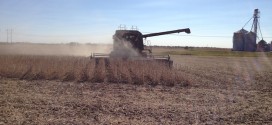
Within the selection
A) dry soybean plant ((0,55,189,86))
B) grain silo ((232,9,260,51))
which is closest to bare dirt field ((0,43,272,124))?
dry soybean plant ((0,55,189,86))

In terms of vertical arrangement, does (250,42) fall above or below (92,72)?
above

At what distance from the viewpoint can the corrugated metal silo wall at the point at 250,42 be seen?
7894 cm

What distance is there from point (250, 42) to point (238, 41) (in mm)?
3384

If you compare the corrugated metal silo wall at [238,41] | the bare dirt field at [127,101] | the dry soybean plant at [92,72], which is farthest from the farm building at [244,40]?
the bare dirt field at [127,101]

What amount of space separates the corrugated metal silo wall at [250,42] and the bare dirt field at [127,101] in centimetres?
6819

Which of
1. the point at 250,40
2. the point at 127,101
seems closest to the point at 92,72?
the point at 127,101

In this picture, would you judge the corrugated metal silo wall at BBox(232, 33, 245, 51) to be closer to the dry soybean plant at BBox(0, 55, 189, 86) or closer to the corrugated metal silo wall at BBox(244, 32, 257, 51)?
the corrugated metal silo wall at BBox(244, 32, 257, 51)

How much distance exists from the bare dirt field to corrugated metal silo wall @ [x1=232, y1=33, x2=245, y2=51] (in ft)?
230

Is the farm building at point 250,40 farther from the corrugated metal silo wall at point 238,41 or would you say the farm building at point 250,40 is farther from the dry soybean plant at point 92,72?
the dry soybean plant at point 92,72

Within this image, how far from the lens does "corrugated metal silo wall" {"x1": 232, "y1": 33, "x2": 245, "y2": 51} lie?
81375 millimetres

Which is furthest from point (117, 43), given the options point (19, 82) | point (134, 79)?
point (19, 82)

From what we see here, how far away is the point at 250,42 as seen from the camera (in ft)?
261

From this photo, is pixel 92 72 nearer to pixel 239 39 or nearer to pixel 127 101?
pixel 127 101

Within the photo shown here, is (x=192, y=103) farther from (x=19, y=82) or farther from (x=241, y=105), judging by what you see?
(x=19, y=82)
